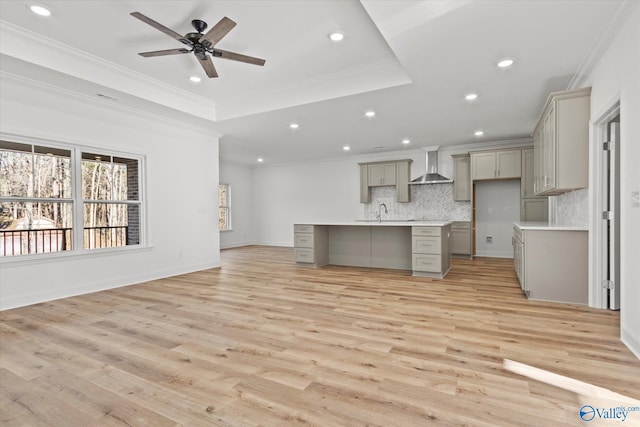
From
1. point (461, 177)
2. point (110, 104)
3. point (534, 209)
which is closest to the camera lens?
point (110, 104)

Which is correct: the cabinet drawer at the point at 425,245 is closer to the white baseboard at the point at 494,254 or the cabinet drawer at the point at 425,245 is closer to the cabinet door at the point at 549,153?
the cabinet door at the point at 549,153

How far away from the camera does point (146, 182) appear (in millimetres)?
5090

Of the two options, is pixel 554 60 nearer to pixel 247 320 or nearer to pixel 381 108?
pixel 381 108

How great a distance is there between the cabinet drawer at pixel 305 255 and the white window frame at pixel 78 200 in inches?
104

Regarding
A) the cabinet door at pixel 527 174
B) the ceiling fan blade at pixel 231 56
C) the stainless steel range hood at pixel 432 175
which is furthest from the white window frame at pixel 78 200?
the cabinet door at pixel 527 174

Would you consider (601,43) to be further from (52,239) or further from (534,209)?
(52,239)

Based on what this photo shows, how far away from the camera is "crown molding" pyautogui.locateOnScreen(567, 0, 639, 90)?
244 centimetres

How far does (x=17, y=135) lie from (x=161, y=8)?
248cm

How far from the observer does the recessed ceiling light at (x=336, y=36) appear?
3173mm

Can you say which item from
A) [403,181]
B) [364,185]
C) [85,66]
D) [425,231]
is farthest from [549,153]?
[85,66]

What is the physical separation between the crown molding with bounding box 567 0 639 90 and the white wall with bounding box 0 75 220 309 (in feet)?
18.5

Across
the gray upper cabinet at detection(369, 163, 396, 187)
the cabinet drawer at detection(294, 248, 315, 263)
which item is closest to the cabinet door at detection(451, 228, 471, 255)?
the gray upper cabinet at detection(369, 163, 396, 187)

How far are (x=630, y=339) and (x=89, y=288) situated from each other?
5896 mm

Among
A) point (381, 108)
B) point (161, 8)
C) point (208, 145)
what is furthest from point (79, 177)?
point (381, 108)
